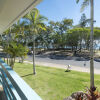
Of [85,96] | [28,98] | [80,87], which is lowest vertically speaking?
[80,87]

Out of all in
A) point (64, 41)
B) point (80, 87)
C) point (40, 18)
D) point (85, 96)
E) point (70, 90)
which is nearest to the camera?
point (85, 96)

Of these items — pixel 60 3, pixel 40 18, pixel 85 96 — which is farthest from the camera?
pixel 40 18

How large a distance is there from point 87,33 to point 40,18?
537 inches

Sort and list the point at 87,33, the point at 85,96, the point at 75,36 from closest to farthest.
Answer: the point at 85,96, the point at 87,33, the point at 75,36

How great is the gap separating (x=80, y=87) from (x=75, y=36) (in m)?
16.5

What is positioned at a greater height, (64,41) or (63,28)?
(63,28)

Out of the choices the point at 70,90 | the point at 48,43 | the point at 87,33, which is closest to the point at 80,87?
the point at 70,90

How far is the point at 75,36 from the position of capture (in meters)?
20.6

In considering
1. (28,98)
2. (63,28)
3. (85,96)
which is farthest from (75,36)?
(28,98)

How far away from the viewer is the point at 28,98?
2.45ft

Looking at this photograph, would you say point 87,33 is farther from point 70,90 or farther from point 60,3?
point 70,90

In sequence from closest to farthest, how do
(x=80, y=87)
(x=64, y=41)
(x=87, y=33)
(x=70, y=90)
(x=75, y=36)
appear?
(x=70, y=90) < (x=80, y=87) < (x=87, y=33) < (x=75, y=36) < (x=64, y=41)

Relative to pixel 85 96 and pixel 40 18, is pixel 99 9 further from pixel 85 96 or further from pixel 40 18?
pixel 85 96

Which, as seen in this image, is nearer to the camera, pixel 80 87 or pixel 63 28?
pixel 80 87
